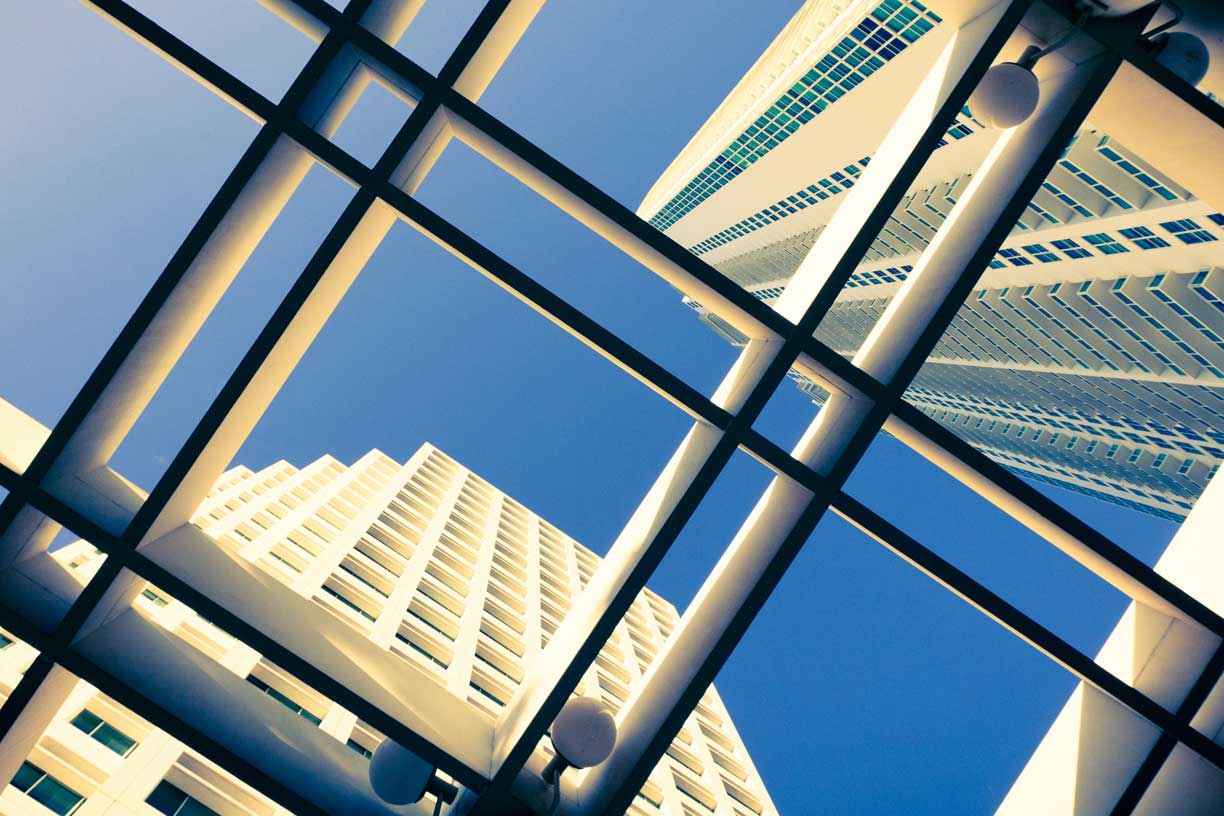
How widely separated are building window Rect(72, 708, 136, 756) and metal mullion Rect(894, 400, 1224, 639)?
17274 mm

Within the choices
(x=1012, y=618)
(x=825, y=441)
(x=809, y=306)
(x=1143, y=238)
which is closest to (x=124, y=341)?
(x=809, y=306)

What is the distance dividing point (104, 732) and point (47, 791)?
2007mm

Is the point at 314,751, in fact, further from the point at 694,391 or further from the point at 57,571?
the point at 694,391

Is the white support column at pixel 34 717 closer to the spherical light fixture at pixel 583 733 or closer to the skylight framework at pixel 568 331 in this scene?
the skylight framework at pixel 568 331

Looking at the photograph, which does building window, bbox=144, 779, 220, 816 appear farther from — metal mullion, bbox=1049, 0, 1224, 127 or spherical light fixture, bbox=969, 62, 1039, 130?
metal mullion, bbox=1049, 0, 1224, 127

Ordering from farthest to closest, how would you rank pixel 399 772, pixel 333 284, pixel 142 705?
1. pixel 333 284
2. pixel 399 772
3. pixel 142 705

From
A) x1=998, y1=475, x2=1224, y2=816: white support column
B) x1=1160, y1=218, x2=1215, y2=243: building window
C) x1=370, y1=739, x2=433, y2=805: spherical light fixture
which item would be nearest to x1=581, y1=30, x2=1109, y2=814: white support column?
x1=370, y1=739, x2=433, y2=805: spherical light fixture

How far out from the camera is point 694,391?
12.7 feet

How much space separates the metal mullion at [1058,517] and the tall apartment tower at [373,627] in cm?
398

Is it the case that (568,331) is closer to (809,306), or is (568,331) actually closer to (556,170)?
(556,170)

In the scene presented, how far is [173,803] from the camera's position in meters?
13.7

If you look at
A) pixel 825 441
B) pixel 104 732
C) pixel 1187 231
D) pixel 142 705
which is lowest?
pixel 104 732

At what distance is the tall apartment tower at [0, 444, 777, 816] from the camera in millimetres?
13664

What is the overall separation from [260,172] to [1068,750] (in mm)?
6014
